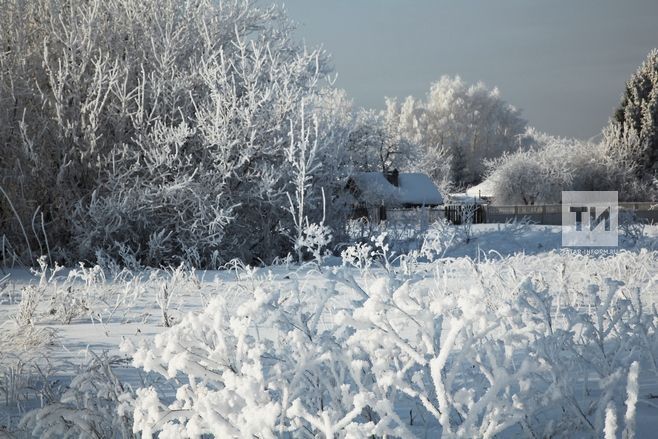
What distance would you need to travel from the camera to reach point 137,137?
1288 cm

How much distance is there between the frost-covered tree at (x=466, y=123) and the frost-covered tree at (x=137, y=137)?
52048 millimetres

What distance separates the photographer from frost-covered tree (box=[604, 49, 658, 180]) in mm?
48219

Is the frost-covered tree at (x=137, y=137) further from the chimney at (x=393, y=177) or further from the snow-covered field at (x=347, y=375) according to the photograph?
the chimney at (x=393, y=177)

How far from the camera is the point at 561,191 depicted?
44.0m

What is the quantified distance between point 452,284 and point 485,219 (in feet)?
96.6

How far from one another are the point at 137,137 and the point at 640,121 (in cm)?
4525

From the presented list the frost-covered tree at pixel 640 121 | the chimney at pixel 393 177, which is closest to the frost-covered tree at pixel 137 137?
the chimney at pixel 393 177

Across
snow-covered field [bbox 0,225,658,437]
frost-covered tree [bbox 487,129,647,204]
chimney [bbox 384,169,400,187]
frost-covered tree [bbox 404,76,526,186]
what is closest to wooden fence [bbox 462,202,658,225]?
chimney [bbox 384,169,400,187]

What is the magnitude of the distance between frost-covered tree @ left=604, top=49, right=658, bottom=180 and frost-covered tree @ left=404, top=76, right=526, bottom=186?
14707mm

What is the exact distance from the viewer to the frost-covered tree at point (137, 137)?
12.2m

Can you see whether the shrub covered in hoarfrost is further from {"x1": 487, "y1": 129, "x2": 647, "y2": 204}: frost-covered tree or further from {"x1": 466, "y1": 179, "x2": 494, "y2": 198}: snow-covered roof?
{"x1": 466, "y1": 179, "x2": 494, "y2": 198}: snow-covered roof

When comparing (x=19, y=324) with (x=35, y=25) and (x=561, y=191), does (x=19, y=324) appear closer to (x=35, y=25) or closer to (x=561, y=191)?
(x=35, y=25)

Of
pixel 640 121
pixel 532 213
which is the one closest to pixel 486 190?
pixel 640 121

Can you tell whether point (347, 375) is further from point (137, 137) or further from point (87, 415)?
point (137, 137)
